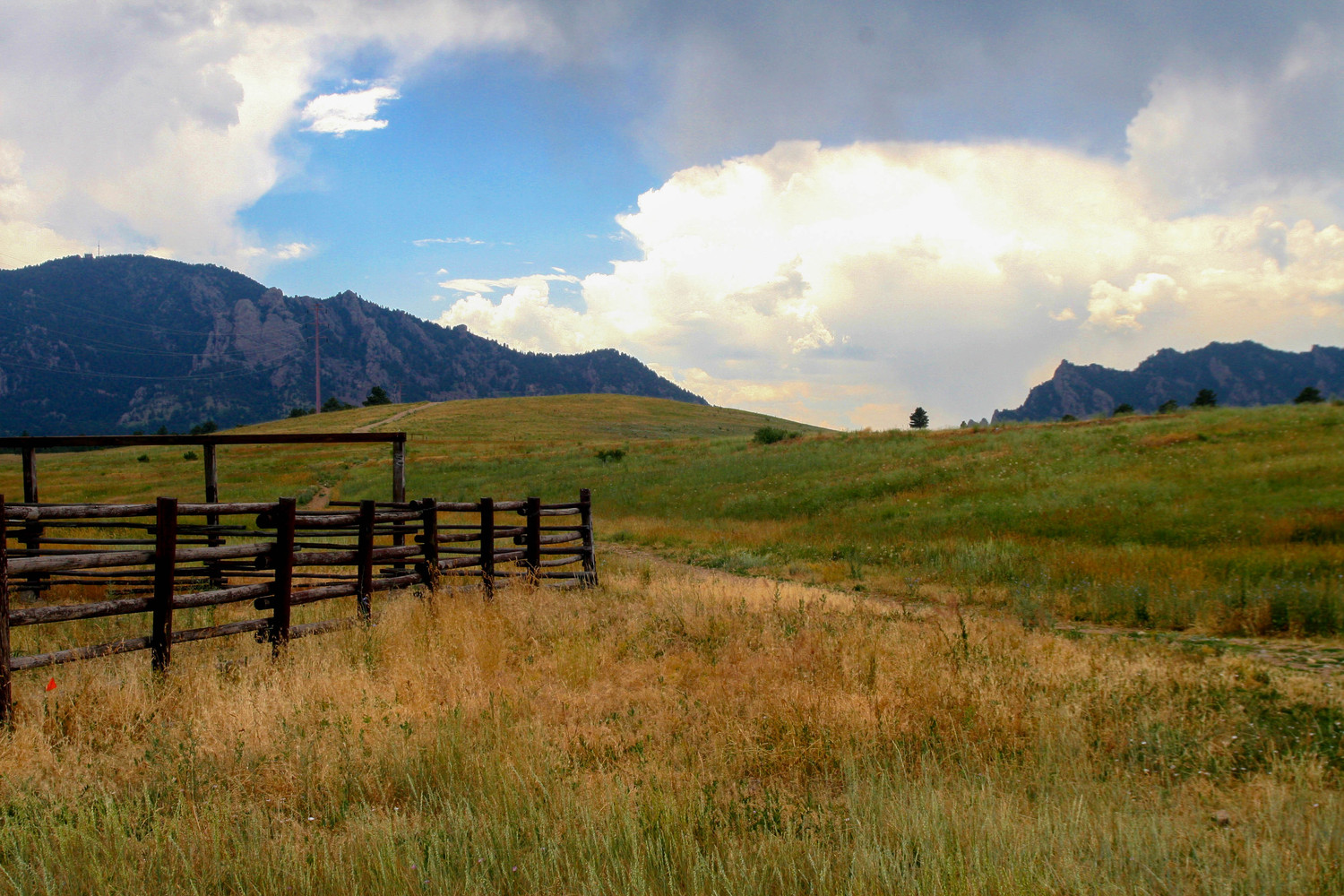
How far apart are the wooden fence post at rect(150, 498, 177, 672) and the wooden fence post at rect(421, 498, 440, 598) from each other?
4.02m

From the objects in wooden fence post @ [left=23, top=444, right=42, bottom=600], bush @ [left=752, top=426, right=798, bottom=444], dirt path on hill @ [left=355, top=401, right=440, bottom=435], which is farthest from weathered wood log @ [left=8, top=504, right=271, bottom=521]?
dirt path on hill @ [left=355, top=401, right=440, bottom=435]

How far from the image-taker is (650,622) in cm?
981

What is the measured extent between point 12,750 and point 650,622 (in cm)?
647

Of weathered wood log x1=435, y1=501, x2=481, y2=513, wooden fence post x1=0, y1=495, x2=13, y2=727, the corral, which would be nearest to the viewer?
wooden fence post x1=0, y1=495, x2=13, y2=727

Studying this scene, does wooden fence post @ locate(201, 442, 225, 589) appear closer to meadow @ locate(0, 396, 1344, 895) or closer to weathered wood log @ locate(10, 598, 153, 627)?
meadow @ locate(0, 396, 1344, 895)

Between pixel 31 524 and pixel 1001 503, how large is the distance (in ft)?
77.5

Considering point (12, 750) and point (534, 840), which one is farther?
point (12, 750)

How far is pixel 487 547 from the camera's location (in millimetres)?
12055

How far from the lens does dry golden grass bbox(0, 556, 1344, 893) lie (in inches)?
142

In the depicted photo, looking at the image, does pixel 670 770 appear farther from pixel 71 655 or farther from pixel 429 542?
pixel 429 542

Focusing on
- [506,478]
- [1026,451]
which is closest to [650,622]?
[1026,451]

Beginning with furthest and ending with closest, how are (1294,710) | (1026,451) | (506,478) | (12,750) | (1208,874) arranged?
(506,478), (1026,451), (1294,710), (12,750), (1208,874)

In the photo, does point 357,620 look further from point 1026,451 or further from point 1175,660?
point 1026,451

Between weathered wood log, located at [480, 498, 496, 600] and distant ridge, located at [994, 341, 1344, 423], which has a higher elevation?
distant ridge, located at [994, 341, 1344, 423]
